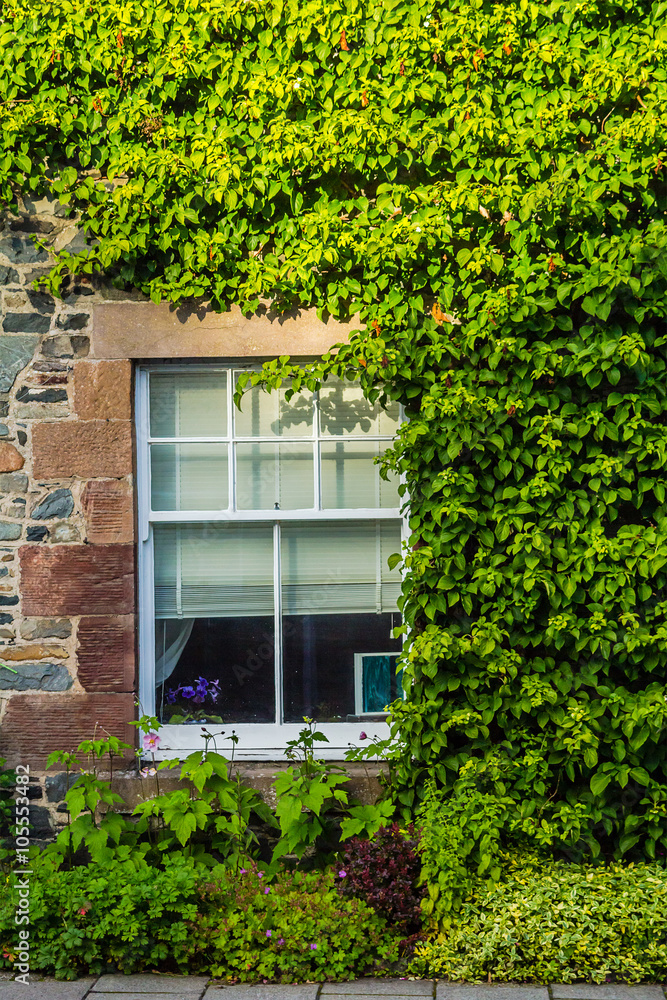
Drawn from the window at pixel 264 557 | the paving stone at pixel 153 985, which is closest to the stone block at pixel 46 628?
the window at pixel 264 557

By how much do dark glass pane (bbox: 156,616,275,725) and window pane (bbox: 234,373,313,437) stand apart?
100cm

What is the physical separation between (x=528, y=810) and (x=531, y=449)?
→ 1.70 m

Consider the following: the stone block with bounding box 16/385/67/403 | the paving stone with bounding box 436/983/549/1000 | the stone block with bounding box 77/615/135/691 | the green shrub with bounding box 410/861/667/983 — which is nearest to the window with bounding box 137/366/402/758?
the stone block with bounding box 77/615/135/691

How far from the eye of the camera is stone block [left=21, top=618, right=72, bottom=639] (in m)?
4.41

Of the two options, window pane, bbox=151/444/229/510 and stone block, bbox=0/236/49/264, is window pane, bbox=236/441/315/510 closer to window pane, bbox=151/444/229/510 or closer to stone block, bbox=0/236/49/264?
window pane, bbox=151/444/229/510

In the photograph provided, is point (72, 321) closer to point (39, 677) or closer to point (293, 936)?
point (39, 677)

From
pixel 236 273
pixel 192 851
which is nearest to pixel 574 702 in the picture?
pixel 192 851

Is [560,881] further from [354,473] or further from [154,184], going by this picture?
[154,184]

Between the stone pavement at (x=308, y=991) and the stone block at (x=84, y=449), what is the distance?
2.30 m

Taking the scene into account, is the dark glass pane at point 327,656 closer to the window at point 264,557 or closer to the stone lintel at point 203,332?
the window at point 264,557

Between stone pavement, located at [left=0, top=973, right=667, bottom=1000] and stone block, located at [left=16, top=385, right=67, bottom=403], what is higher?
stone block, located at [left=16, top=385, right=67, bottom=403]

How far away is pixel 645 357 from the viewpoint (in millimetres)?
3984

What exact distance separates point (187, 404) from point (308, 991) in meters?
2.80

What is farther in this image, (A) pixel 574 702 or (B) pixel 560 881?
(A) pixel 574 702
